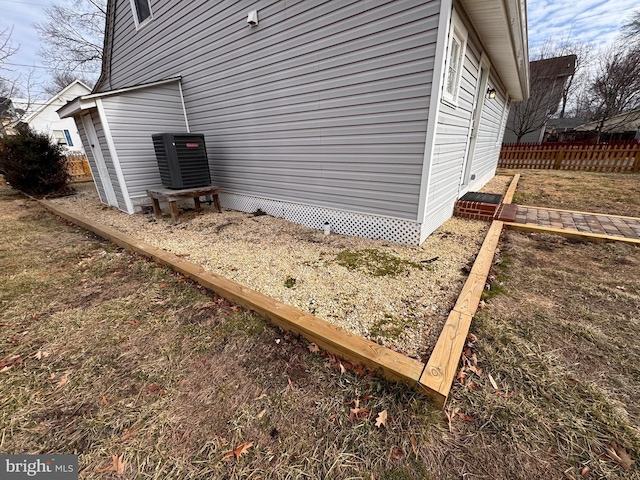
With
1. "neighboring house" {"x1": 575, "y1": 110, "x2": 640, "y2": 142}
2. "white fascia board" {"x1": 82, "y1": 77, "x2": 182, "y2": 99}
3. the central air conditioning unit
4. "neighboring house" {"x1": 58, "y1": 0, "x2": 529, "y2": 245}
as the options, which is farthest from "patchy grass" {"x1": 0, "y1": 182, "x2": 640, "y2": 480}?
"neighboring house" {"x1": 575, "y1": 110, "x2": 640, "y2": 142}

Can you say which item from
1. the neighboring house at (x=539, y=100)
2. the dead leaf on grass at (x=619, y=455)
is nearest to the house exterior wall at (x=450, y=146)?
the dead leaf on grass at (x=619, y=455)

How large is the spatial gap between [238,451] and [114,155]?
255 inches

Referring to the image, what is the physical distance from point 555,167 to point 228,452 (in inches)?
663

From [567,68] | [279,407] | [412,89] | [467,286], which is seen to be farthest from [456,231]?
[567,68]

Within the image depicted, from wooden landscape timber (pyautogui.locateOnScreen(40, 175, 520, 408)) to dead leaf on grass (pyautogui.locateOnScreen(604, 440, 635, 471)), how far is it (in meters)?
0.73

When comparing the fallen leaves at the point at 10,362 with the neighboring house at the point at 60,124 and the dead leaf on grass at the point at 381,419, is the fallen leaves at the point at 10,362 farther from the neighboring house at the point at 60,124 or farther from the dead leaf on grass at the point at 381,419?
the neighboring house at the point at 60,124

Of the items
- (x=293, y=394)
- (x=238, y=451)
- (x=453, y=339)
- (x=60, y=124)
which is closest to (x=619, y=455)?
(x=453, y=339)

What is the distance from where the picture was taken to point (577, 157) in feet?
38.4

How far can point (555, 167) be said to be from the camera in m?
→ 12.4

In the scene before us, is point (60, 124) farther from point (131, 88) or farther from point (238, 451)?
point (238, 451)

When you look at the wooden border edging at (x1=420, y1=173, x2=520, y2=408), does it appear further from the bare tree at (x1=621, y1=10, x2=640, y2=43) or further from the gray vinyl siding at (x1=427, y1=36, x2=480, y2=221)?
the bare tree at (x1=621, y1=10, x2=640, y2=43)

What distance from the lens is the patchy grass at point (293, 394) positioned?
1.31 m

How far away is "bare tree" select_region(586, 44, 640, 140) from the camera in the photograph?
53.6 feet

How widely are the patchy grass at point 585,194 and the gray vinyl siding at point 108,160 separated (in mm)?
9384
